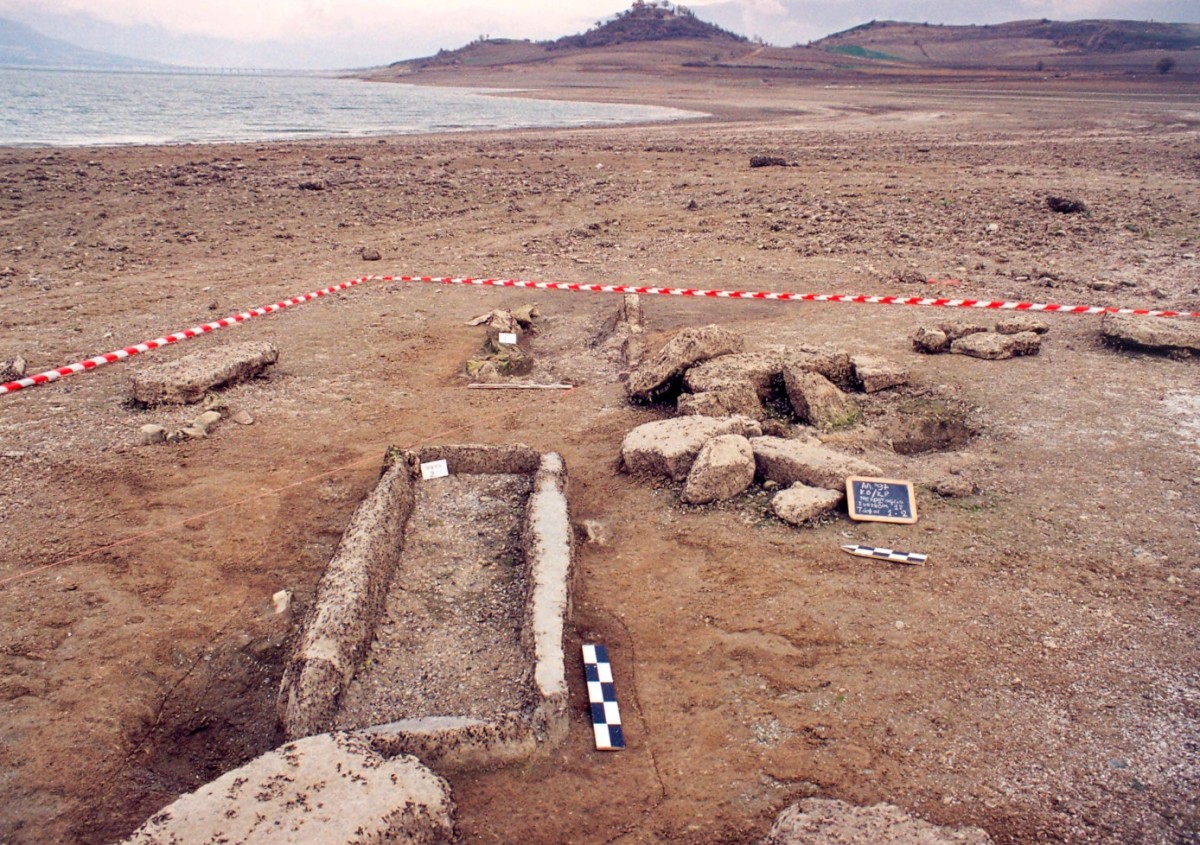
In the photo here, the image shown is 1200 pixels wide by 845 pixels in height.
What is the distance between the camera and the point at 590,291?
36.8 feet

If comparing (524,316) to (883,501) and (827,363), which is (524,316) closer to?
(827,363)

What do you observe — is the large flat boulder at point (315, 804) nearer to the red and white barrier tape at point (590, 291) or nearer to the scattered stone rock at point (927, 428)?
the scattered stone rock at point (927, 428)

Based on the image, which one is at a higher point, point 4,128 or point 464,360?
point 4,128

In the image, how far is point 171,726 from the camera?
4.03 meters

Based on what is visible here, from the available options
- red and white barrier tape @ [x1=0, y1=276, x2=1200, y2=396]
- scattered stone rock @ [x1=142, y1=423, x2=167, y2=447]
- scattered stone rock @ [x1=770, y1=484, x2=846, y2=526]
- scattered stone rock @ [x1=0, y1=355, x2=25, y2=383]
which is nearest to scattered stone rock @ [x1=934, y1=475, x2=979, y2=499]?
scattered stone rock @ [x1=770, y1=484, x2=846, y2=526]

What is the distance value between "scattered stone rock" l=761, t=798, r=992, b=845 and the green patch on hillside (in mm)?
107262

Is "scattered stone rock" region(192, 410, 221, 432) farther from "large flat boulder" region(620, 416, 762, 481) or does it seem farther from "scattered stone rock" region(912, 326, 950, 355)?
"scattered stone rock" region(912, 326, 950, 355)

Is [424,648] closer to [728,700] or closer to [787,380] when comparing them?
[728,700]

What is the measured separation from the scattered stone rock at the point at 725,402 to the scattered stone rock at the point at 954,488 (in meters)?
1.61

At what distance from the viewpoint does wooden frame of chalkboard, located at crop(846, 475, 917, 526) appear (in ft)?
18.0

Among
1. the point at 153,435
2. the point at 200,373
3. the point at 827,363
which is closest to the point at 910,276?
the point at 827,363

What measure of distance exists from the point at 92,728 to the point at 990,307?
32.0 ft

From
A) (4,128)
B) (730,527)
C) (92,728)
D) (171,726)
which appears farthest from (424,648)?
(4,128)

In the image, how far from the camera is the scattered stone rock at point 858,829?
9.96 ft
